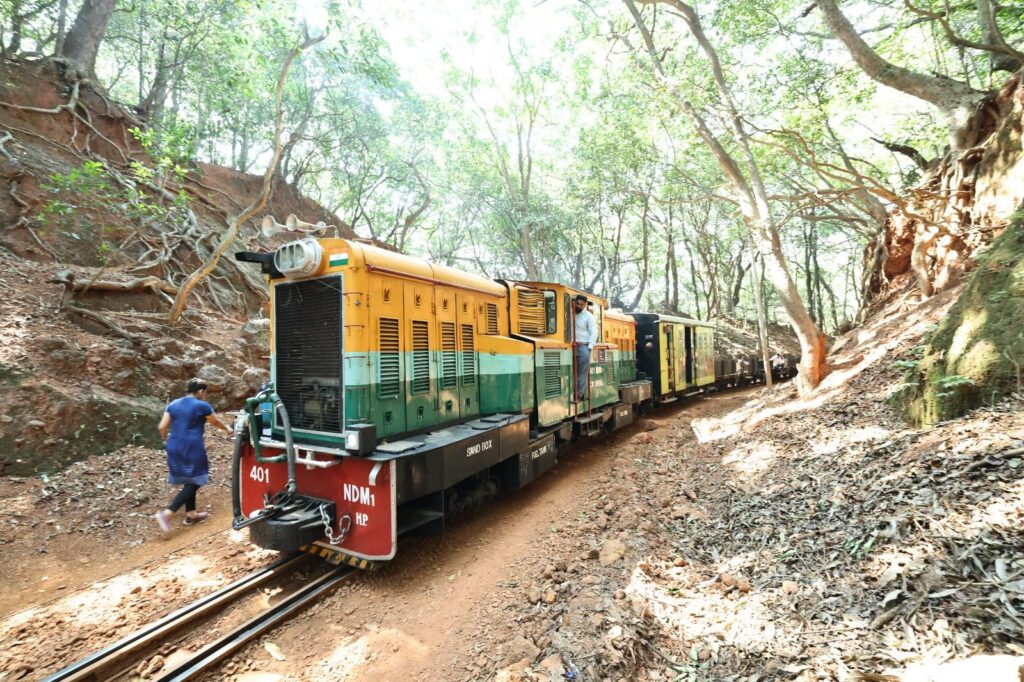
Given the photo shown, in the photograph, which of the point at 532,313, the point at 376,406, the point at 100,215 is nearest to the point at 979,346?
the point at 532,313

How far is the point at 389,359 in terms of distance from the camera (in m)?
4.79

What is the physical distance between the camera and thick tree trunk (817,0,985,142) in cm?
827

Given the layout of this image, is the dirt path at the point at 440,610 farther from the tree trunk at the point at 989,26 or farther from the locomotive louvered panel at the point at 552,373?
the tree trunk at the point at 989,26

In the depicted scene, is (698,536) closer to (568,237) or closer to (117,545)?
(117,545)

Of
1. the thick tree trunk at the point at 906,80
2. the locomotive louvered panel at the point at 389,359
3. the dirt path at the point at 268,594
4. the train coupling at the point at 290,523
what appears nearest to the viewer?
the dirt path at the point at 268,594

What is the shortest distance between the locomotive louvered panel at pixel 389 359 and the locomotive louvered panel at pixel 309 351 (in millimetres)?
415

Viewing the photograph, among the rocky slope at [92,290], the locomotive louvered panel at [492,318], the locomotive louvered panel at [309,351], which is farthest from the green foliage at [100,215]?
the locomotive louvered panel at [492,318]

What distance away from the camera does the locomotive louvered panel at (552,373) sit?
7.04 metres

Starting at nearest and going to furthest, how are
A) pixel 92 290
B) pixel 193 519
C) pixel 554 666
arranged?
pixel 554 666 < pixel 193 519 < pixel 92 290

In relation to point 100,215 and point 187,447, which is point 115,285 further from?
point 187,447

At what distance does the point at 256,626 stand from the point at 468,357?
349 centimetres

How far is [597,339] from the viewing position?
8852 mm

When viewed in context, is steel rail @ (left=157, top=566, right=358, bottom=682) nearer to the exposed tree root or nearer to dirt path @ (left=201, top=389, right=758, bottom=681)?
dirt path @ (left=201, top=389, right=758, bottom=681)

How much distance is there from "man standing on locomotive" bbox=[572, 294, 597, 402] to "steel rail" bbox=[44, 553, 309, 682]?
16.5 feet
